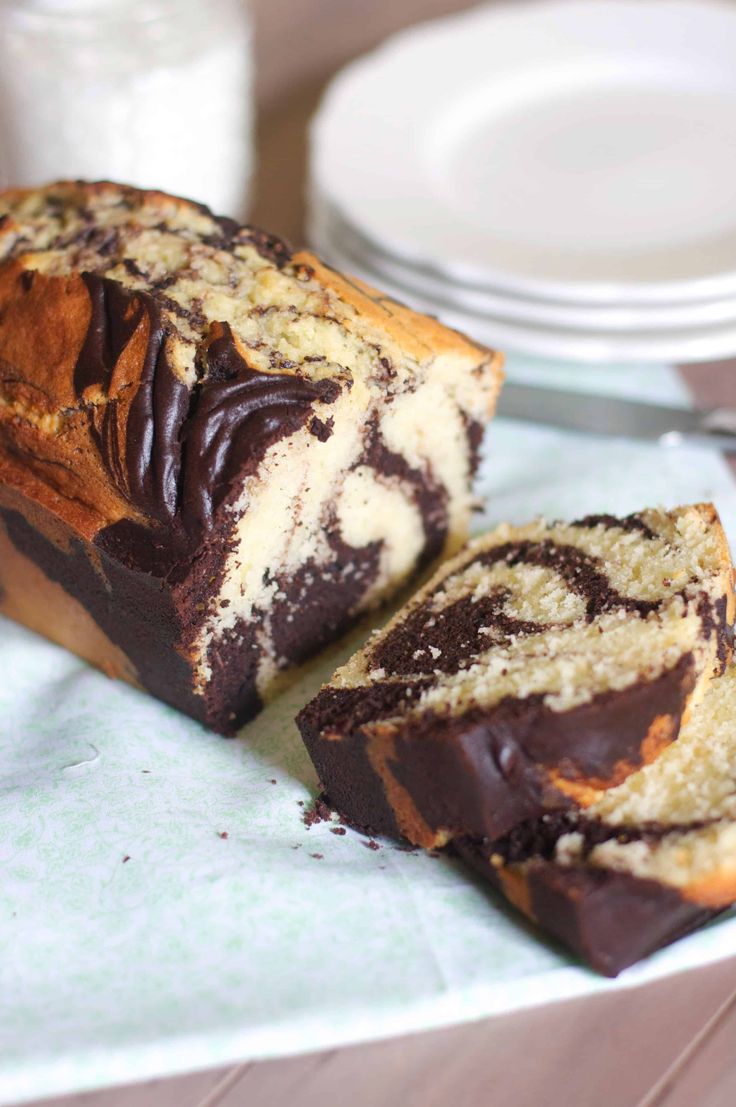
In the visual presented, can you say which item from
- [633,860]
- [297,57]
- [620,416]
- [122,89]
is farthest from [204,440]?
[297,57]

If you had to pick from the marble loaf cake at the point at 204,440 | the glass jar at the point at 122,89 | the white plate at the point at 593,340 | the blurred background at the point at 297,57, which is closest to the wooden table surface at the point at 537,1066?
the marble loaf cake at the point at 204,440

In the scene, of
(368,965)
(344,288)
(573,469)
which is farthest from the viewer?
(573,469)

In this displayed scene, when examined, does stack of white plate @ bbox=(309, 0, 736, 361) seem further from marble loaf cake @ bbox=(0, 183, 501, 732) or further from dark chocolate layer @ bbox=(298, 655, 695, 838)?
dark chocolate layer @ bbox=(298, 655, 695, 838)

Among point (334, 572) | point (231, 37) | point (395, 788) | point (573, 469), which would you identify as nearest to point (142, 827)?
point (395, 788)

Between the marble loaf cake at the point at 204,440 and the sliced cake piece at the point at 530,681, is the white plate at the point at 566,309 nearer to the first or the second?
the marble loaf cake at the point at 204,440

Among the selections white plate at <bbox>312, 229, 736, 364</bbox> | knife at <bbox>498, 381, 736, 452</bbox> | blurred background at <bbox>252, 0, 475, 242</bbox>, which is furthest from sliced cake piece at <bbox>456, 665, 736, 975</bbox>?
blurred background at <bbox>252, 0, 475, 242</bbox>

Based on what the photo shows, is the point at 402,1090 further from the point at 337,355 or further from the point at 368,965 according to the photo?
the point at 337,355
